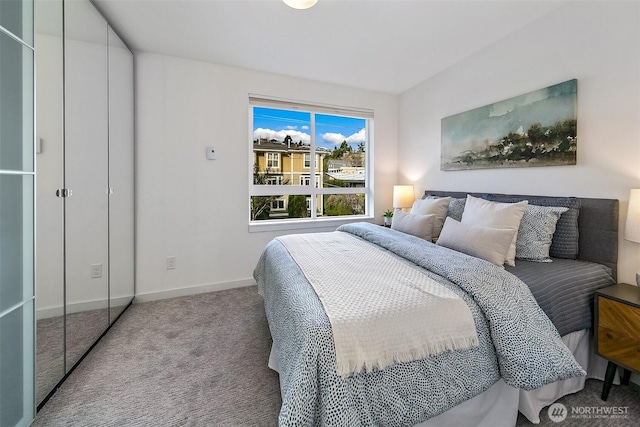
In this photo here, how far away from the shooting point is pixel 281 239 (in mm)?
2359

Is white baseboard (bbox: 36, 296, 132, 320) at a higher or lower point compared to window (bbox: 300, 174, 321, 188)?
lower

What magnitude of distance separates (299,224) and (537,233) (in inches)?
93.3

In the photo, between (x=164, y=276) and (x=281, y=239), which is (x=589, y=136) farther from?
(x=164, y=276)

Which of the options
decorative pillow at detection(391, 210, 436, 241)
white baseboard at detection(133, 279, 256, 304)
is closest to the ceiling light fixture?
decorative pillow at detection(391, 210, 436, 241)

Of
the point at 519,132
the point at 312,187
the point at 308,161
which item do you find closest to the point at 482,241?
the point at 519,132

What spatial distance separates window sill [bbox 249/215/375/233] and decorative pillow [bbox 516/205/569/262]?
2.10 metres

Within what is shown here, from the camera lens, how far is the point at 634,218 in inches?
61.2

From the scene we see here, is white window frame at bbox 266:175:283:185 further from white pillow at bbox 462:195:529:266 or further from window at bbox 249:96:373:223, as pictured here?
white pillow at bbox 462:195:529:266

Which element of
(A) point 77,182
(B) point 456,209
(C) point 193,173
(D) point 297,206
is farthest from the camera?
(D) point 297,206

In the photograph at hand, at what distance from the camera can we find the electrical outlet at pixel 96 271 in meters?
1.96

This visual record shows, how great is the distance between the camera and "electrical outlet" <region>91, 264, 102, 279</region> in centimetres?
196

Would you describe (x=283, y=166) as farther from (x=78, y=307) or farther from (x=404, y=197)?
(x=78, y=307)

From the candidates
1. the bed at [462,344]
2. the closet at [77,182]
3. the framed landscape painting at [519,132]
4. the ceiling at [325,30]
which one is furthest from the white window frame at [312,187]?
the bed at [462,344]

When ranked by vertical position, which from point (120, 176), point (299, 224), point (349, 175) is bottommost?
point (299, 224)
